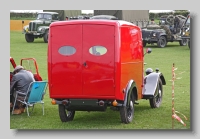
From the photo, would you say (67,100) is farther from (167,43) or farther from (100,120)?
(167,43)

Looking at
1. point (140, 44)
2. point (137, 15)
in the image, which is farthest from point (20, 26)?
point (140, 44)

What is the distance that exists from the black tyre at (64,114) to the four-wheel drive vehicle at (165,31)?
1971 cm

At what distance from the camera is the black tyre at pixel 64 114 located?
1028cm

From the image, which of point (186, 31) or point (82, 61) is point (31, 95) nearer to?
point (82, 61)

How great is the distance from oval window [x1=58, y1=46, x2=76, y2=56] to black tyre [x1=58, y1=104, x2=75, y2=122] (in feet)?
3.82

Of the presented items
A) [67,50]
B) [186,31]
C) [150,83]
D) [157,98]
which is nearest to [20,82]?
[67,50]

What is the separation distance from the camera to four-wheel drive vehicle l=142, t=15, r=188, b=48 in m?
30.3

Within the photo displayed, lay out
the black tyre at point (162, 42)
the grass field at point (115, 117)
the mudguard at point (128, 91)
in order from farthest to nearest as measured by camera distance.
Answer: the black tyre at point (162, 42) < the grass field at point (115, 117) < the mudguard at point (128, 91)

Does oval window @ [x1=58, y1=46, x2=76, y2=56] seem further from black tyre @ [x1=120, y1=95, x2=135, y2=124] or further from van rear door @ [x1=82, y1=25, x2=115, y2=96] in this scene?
black tyre @ [x1=120, y1=95, x2=135, y2=124]

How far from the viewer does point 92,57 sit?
9.56 meters

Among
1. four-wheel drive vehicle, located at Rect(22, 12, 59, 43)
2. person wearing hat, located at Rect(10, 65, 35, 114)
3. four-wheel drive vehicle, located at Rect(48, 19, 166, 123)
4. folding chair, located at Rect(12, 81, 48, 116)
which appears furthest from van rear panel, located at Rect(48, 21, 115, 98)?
four-wheel drive vehicle, located at Rect(22, 12, 59, 43)

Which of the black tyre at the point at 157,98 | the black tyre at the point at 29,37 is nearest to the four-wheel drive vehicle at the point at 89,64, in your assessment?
the black tyre at the point at 157,98

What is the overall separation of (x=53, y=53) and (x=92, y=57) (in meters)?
0.80

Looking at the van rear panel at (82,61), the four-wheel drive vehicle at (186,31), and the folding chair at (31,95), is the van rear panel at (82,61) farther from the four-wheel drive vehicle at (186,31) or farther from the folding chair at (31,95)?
the four-wheel drive vehicle at (186,31)
